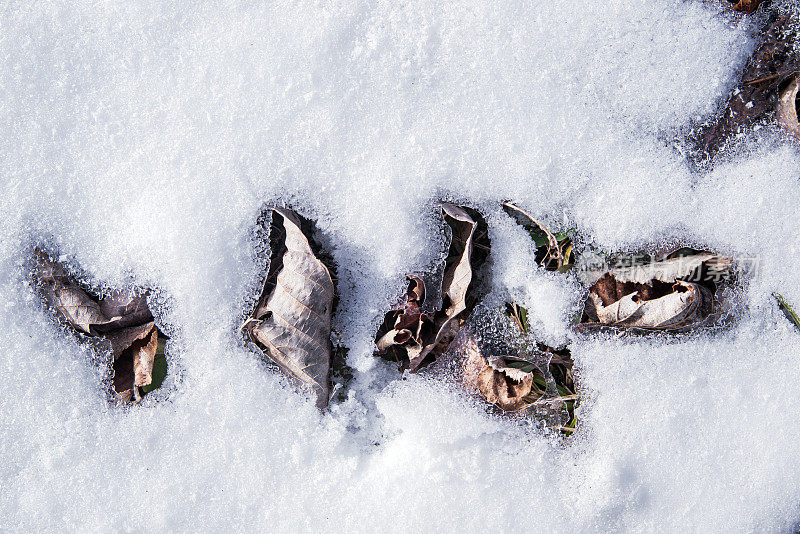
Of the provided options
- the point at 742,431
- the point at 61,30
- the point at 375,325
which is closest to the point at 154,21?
the point at 61,30

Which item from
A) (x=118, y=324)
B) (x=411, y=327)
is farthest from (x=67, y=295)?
(x=411, y=327)

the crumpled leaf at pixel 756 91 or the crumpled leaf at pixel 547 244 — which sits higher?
the crumpled leaf at pixel 756 91

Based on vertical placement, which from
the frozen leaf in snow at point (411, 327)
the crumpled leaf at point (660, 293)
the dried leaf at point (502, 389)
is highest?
the crumpled leaf at point (660, 293)

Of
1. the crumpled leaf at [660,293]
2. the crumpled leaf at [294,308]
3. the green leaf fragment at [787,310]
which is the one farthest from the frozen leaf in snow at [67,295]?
the green leaf fragment at [787,310]

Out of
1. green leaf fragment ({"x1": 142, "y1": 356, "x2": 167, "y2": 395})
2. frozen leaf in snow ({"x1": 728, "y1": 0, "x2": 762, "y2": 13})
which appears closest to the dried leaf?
green leaf fragment ({"x1": 142, "y1": 356, "x2": 167, "y2": 395})

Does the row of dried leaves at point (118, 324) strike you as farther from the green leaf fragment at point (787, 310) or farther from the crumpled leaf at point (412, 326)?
the green leaf fragment at point (787, 310)

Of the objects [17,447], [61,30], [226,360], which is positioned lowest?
[17,447]

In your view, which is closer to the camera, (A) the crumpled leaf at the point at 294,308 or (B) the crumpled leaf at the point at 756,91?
(A) the crumpled leaf at the point at 294,308

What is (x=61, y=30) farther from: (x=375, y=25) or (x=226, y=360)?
(x=226, y=360)
